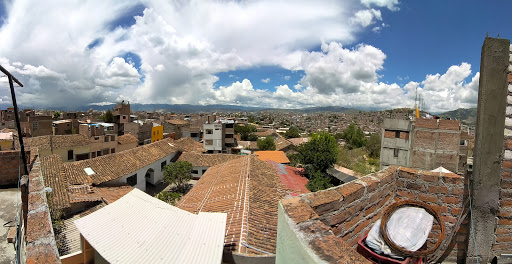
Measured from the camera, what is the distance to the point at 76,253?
26.0 ft

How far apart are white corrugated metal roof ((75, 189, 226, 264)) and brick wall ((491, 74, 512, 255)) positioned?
4.39 m

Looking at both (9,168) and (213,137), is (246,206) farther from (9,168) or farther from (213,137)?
(213,137)

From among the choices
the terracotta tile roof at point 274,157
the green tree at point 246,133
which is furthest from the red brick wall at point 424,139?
the green tree at point 246,133

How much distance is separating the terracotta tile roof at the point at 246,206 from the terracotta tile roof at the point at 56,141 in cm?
1892

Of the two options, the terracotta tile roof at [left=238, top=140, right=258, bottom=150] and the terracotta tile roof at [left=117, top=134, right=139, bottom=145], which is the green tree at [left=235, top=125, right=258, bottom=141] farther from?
the terracotta tile roof at [left=117, top=134, right=139, bottom=145]

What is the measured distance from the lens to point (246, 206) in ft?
32.4

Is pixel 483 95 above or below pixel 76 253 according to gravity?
above

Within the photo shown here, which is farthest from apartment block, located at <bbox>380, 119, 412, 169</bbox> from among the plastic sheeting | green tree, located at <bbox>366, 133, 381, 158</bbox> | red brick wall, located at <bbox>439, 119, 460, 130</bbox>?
A: the plastic sheeting

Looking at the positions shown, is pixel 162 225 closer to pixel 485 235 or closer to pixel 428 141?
pixel 485 235

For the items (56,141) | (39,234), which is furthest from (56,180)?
(39,234)

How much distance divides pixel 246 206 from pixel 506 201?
8010mm

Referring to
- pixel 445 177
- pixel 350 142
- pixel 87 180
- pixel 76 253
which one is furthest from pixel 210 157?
pixel 350 142

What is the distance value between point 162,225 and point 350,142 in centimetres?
4752

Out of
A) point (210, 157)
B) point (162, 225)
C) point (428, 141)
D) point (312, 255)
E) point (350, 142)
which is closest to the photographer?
point (312, 255)
